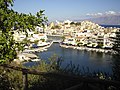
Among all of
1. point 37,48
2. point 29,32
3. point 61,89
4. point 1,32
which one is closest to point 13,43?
point 1,32

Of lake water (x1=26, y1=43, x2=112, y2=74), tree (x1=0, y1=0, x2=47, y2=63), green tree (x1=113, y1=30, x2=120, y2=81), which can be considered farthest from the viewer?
lake water (x1=26, y1=43, x2=112, y2=74)

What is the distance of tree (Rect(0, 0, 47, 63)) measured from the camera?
118 inches

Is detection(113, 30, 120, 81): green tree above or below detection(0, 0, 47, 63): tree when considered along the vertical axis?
below

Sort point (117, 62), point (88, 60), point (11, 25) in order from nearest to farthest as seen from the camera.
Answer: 1. point (11, 25)
2. point (117, 62)
3. point (88, 60)

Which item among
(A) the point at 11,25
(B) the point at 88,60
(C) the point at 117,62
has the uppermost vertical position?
(A) the point at 11,25

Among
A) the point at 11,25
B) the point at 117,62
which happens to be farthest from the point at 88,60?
the point at 11,25

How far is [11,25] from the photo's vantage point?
9.99 feet

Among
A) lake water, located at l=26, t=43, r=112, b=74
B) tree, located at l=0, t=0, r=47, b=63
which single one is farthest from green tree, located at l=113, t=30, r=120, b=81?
lake water, located at l=26, t=43, r=112, b=74

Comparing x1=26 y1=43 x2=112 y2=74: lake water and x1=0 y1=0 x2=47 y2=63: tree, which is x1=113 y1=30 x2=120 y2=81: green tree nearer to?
x1=0 y1=0 x2=47 y2=63: tree

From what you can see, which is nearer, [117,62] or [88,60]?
[117,62]

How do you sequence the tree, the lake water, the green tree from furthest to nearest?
the lake water, the green tree, the tree

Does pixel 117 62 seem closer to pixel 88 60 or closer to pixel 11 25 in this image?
pixel 11 25

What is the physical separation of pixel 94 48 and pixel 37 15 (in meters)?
58.4

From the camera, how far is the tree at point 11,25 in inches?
→ 118
